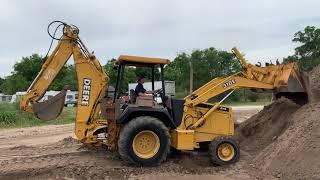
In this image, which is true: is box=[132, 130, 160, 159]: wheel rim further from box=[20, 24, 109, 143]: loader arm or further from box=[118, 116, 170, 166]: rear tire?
box=[20, 24, 109, 143]: loader arm

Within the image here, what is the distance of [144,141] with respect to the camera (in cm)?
1146

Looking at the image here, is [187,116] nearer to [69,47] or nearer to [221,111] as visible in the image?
[221,111]

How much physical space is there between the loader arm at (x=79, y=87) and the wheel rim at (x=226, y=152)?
281 cm

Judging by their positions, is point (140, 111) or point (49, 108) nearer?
point (140, 111)

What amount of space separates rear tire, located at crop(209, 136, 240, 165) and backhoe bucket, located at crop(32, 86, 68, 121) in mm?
3771

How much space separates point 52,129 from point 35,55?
5900 centimetres

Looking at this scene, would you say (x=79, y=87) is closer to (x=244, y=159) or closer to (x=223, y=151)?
(x=223, y=151)

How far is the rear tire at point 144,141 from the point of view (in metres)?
11.2

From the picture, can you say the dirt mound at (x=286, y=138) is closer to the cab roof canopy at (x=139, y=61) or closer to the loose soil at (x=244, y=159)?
the loose soil at (x=244, y=159)

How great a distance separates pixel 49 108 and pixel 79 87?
2.89ft

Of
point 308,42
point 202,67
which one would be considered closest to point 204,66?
point 202,67

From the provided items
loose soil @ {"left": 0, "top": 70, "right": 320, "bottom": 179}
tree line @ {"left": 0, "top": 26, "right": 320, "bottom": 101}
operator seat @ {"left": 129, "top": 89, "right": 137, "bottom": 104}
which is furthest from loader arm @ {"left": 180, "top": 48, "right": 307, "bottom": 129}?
tree line @ {"left": 0, "top": 26, "right": 320, "bottom": 101}

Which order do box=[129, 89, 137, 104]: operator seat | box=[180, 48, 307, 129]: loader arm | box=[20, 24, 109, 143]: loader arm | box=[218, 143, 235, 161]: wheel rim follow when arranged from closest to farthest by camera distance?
box=[129, 89, 137, 104]: operator seat, box=[218, 143, 235, 161]: wheel rim, box=[20, 24, 109, 143]: loader arm, box=[180, 48, 307, 129]: loader arm

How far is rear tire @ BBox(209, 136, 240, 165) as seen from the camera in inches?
462
